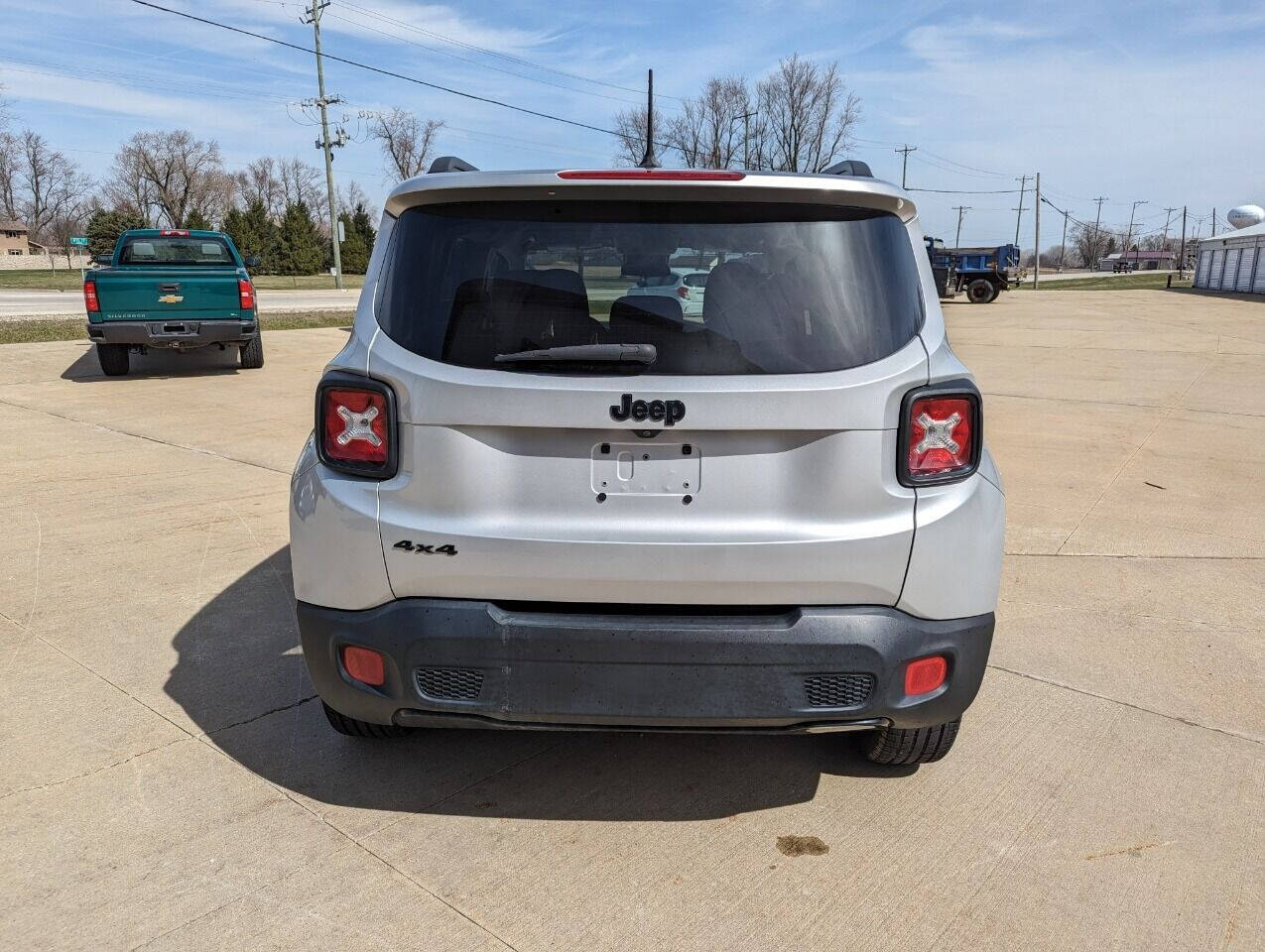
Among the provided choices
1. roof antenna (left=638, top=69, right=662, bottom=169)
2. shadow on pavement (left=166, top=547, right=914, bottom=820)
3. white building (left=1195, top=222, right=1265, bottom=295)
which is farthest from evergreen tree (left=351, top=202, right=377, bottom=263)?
shadow on pavement (left=166, top=547, right=914, bottom=820)

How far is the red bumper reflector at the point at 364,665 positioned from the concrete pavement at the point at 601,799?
0.49 metres

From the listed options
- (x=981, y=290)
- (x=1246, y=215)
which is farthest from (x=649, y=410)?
(x=1246, y=215)

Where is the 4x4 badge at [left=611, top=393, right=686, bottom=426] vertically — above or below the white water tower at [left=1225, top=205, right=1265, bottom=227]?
below

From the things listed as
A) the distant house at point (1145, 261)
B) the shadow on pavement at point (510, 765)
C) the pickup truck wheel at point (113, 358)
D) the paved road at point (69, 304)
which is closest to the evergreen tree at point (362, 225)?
the paved road at point (69, 304)

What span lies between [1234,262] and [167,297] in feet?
174

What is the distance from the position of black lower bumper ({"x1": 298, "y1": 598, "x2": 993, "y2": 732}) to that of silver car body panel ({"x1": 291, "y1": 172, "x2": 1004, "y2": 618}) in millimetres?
56

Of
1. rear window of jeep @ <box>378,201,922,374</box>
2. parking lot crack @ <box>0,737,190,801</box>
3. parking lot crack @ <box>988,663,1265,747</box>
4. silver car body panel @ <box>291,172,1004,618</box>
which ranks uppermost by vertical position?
rear window of jeep @ <box>378,201,922,374</box>

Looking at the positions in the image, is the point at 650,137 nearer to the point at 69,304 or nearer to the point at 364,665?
the point at 364,665

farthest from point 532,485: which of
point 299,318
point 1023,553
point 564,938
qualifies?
point 299,318

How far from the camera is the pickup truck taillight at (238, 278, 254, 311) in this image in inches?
481

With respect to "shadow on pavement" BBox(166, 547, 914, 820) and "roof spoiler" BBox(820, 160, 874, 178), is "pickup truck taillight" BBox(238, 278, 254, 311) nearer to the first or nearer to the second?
"shadow on pavement" BBox(166, 547, 914, 820)

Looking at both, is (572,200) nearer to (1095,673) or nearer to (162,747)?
Answer: (162,747)

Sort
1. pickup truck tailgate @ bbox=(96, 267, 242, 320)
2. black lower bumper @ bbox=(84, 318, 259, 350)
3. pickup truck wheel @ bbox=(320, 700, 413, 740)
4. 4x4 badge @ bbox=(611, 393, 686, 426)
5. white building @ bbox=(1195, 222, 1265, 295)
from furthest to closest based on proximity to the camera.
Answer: white building @ bbox=(1195, 222, 1265, 295) < black lower bumper @ bbox=(84, 318, 259, 350) < pickup truck tailgate @ bbox=(96, 267, 242, 320) < pickup truck wheel @ bbox=(320, 700, 413, 740) < 4x4 badge @ bbox=(611, 393, 686, 426)

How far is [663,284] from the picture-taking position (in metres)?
2.50
